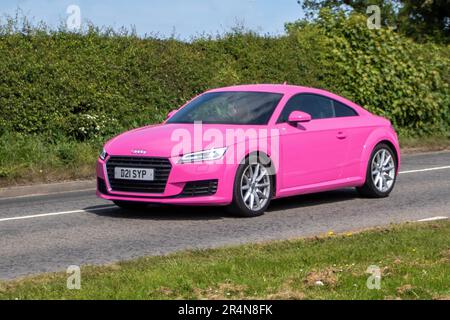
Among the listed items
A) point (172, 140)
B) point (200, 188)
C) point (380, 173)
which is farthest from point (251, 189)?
point (380, 173)

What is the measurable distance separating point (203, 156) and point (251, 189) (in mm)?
753

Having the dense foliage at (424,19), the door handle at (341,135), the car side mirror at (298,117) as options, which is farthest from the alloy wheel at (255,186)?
the dense foliage at (424,19)

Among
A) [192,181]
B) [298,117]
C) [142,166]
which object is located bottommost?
[192,181]

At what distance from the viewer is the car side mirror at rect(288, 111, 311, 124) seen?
1284 centimetres

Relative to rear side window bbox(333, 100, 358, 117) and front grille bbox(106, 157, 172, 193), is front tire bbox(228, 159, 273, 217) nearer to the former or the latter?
front grille bbox(106, 157, 172, 193)

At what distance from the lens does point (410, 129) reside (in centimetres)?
2462

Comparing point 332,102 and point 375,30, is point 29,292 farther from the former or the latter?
point 375,30

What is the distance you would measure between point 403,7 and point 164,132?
25945mm

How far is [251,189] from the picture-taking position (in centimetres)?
1236

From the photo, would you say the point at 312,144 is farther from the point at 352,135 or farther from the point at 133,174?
the point at 133,174

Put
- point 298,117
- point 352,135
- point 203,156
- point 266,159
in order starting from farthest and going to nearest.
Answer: point 352,135
point 298,117
point 266,159
point 203,156

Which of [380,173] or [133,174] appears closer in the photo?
[133,174]

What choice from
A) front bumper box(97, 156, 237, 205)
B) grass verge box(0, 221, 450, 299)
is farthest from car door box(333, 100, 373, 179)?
grass verge box(0, 221, 450, 299)

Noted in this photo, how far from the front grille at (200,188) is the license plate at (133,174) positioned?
42 cm
